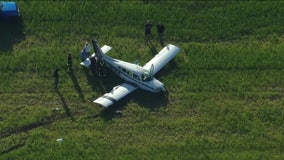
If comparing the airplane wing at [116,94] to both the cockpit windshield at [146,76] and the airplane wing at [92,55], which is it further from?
the airplane wing at [92,55]

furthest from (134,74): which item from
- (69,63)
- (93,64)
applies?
(69,63)

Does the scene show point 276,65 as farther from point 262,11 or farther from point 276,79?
point 262,11

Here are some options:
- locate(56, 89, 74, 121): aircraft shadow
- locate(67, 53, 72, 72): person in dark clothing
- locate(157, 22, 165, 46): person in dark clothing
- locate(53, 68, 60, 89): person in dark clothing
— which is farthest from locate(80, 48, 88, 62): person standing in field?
locate(157, 22, 165, 46): person in dark clothing

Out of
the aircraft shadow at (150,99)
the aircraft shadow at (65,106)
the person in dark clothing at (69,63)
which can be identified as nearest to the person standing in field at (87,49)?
the person in dark clothing at (69,63)

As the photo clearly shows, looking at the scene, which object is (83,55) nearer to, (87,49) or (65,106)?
(87,49)

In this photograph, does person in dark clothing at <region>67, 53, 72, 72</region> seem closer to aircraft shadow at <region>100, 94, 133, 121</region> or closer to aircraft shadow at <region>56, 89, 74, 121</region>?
aircraft shadow at <region>56, 89, 74, 121</region>

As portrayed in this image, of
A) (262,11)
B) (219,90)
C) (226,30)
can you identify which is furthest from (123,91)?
(262,11)

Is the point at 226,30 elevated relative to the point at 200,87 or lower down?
elevated
